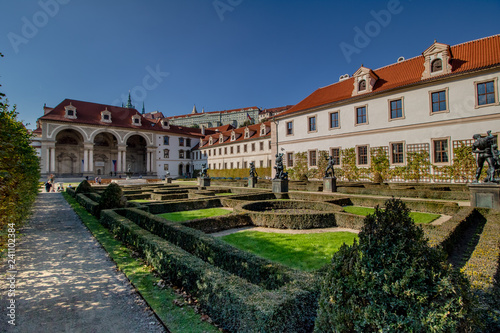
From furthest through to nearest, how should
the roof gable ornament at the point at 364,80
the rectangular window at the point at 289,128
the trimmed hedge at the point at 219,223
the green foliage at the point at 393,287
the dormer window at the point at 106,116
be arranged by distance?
the dormer window at the point at 106,116, the rectangular window at the point at 289,128, the roof gable ornament at the point at 364,80, the trimmed hedge at the point at 219,223, the green foliage at the point at 393,287

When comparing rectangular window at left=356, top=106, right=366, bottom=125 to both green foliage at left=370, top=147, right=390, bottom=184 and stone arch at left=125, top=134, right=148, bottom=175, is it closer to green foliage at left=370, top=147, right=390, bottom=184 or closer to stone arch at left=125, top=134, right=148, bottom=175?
green foliage at left=370, top=147, right=390, bottom=184

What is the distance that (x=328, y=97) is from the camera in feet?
93.2

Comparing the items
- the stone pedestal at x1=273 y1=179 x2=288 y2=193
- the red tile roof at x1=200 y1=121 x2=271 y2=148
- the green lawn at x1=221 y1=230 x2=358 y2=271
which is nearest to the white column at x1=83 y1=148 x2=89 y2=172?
the red tile roof at x1=200 y1=121 x2=271 y2=148

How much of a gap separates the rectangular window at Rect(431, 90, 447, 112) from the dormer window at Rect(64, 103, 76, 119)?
5308 cm

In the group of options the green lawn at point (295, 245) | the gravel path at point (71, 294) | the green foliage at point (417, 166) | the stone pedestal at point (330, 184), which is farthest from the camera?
the green foliage at point (417, 166)

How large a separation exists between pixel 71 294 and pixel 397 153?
24095 millimetres

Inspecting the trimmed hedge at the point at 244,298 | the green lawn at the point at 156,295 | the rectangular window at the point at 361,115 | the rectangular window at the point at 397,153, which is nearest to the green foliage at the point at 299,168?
the rectangular window at the point at 361,115

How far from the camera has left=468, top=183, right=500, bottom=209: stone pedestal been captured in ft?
31.1

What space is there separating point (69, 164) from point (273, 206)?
52367 mm

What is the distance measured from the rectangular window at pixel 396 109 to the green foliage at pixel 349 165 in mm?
4642

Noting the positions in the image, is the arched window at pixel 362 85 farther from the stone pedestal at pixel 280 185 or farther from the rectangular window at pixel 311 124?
the stone pedestal at pixel 280 185

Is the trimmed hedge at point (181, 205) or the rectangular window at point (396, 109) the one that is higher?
the rectangular window at point (396, 109)

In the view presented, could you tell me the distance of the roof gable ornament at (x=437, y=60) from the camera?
19.5 metres

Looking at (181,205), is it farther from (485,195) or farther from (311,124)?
(311,124)
